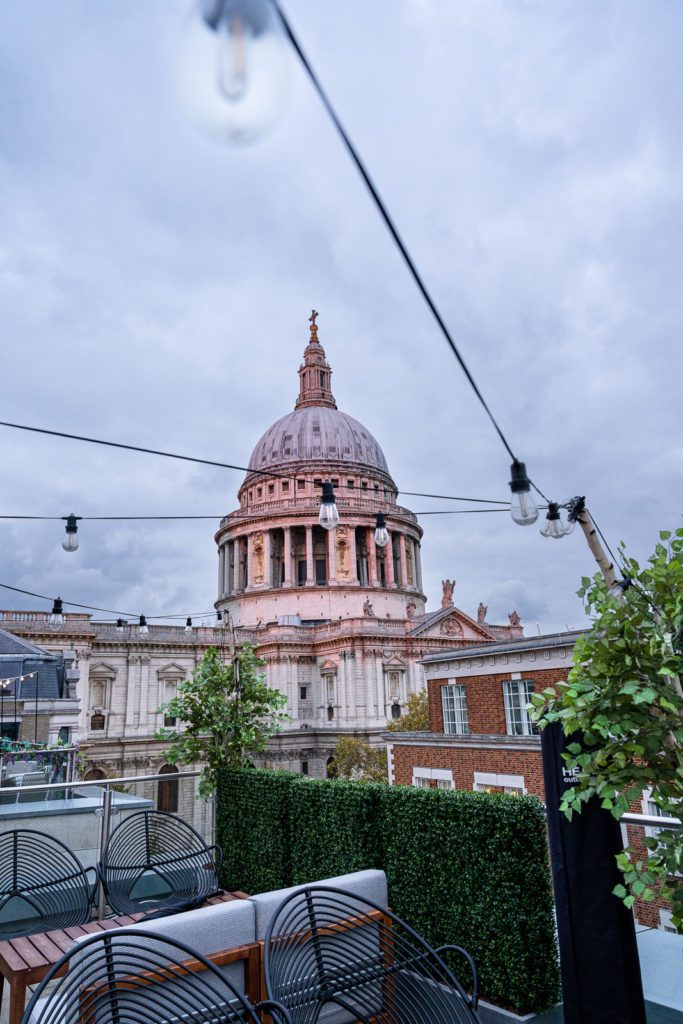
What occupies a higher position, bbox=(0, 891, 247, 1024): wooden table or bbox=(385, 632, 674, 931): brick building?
bbox=(385, 632, 674, 931): brick building

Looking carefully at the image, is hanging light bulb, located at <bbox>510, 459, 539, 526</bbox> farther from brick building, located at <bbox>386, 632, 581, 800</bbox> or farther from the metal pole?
brick building, located at <bbox>386, 632, 581, 800</bbox>

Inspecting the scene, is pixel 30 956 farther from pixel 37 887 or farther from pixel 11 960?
pixel 37 887

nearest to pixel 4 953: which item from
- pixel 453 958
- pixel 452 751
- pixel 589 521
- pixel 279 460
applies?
pixel 453 958


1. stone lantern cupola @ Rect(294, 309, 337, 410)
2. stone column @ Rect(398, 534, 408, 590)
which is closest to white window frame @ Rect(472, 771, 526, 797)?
stone column @ Rect(398, 534, 408, 590)

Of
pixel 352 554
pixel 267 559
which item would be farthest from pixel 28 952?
pixel 267 559

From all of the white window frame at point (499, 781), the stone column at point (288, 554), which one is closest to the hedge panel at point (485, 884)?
the white window frame at point (499, 781)

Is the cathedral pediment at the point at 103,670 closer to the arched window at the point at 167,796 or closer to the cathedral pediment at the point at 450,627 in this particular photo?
the arched window at the point at 167,796

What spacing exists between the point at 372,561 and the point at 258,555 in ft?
37.0

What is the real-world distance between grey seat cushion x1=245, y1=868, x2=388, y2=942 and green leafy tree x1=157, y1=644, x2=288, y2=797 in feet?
25.6

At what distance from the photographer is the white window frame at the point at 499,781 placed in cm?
1886

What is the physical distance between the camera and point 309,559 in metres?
64.7

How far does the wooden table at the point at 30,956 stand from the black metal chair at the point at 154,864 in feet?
5.52

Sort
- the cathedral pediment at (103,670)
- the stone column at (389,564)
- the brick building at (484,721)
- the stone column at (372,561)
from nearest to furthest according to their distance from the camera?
the brick building at (484,721) < the cathedral pediment at (103,670) < the stone column at (372,561) < the stone column at (389,564)

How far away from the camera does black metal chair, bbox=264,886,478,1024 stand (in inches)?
198
